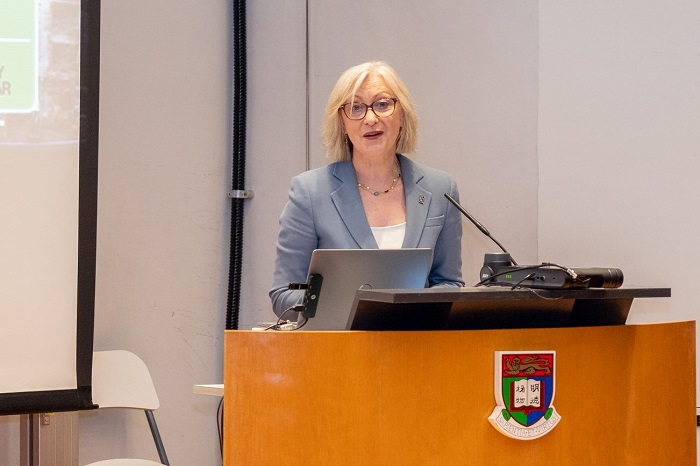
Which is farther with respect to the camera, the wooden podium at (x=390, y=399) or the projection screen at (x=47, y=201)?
the projection screen at (x=47, y=201)

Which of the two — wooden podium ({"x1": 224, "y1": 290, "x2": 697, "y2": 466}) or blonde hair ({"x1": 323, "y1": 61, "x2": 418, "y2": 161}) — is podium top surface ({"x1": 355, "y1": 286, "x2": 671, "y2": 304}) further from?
blonde hair ({"x1": 323, "y1": 61, "x2": 418, "y2": 161})

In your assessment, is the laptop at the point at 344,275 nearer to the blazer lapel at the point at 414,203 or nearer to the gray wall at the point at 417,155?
the blazer lapel at the point at 414,203

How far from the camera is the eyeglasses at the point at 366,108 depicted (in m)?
2.56

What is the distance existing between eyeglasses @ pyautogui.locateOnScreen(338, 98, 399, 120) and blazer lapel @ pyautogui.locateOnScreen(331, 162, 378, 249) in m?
0.16

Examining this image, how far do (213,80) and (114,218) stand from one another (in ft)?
2.42

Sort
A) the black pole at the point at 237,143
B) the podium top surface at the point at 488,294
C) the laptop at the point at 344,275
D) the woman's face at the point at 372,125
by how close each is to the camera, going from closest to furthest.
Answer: the podium top surface at the point at 488,294
the laptop at the point at 344,275
the woman's face at the point at 372,125
the black pole at the point at 237,143

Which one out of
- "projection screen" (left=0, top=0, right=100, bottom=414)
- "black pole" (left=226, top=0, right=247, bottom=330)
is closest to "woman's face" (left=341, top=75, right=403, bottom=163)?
"projection screen" (left=0, top=0, right=100, bottom=414)

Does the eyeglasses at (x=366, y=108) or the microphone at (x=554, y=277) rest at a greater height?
the eyeglasses at (x=366, y=108)

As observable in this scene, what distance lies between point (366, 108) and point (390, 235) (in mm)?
401

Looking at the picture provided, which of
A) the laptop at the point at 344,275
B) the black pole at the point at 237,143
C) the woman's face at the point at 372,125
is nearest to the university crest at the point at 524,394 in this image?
the laptop at the point at 344,275

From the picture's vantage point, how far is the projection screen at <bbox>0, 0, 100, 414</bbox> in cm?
242

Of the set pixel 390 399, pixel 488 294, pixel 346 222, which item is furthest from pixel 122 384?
pixel 488 294

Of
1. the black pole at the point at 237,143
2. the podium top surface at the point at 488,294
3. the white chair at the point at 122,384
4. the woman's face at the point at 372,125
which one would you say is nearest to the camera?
the podium top surface at the point at 488,294

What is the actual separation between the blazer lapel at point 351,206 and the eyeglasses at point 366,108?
0.16 m
